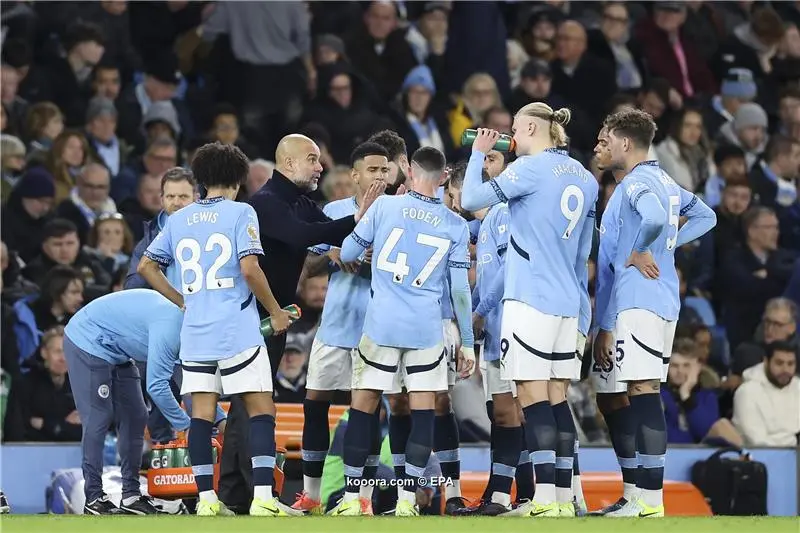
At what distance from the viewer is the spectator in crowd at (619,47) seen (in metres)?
17.8

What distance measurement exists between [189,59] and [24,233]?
3169 millimetres

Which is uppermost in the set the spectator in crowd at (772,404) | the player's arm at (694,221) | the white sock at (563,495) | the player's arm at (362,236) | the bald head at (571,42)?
the bald head at (571,42)

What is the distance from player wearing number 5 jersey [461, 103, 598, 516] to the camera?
9289 mm

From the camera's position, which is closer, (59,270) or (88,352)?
(88,352)

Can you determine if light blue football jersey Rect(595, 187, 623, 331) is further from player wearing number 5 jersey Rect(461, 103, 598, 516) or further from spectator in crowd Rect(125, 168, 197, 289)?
spectator in crowd Rect(125, 168, 197, 289)

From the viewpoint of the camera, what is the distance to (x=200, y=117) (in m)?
16.7

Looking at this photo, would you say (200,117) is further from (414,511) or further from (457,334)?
(414,511)

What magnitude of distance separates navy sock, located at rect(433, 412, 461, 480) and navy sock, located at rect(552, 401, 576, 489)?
3.27 feet

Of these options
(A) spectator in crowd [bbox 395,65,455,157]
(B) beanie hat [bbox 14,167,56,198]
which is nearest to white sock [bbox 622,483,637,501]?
(A) spectator in crowd [bbox 395,65,455,157]

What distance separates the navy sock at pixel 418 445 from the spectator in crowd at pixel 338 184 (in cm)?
599

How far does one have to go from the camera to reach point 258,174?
15609 millimetres

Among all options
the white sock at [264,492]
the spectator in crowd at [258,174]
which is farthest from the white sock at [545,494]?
the spectator in crowd at [258,174]

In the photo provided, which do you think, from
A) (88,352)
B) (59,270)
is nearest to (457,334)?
(88,352)

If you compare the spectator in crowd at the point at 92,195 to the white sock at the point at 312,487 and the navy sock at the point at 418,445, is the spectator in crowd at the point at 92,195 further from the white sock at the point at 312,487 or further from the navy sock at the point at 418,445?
the navy sock at the point at 418,445
